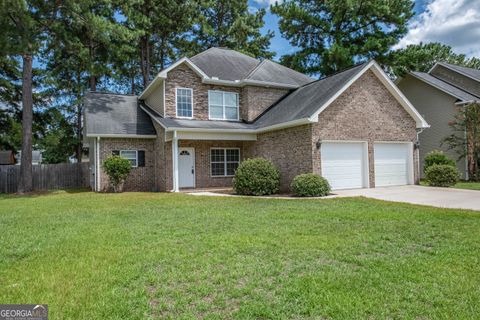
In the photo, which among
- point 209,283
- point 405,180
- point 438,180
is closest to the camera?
point 209,283

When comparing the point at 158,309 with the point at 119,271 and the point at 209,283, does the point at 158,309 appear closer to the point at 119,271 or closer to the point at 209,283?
the point at 209,283

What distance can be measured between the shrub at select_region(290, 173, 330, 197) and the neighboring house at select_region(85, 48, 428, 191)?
39.5 inches

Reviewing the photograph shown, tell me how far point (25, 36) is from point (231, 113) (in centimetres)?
1180

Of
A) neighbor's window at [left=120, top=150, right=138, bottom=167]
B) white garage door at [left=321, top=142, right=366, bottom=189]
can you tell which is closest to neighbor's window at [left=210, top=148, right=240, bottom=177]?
neighbor's window at [left=120, top=150, right=138, bottom=167]

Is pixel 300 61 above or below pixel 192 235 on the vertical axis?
above

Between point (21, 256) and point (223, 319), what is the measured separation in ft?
13.3

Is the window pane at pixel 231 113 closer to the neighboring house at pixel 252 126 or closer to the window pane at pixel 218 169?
the neighboring house at pixel 252 126

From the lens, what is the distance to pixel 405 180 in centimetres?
1647

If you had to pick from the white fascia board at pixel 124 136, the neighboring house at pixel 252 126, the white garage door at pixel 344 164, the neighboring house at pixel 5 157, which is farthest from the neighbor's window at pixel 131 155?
the neighboring house at pixel 5 157

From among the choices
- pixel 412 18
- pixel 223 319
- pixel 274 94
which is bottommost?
pixel 223 319

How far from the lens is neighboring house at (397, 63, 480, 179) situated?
67.7 ft

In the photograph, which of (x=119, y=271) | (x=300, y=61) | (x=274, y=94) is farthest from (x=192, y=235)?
(x=300, y=61)

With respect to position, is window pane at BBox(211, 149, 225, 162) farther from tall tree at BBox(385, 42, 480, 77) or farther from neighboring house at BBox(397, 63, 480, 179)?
tall tree at BBox(385, 42, 480, 77)

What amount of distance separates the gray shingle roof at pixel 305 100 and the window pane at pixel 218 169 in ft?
10.3
